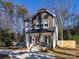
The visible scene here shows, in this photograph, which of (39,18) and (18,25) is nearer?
(39,18)

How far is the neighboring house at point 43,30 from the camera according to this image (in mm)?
31297

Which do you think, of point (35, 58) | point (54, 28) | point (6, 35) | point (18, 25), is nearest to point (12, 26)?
point (18, 25)

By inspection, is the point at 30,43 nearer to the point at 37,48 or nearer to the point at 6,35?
the point at 37,48

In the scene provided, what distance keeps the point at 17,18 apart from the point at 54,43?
50.3ft

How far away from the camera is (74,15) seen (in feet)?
169

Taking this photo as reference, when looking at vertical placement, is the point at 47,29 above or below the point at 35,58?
above

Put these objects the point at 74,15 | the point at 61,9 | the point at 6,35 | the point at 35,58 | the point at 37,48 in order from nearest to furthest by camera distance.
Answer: the point at 35,58 → the point at 37,48 → the point at 6,35 → the point at 61,9 → the point at 74,15

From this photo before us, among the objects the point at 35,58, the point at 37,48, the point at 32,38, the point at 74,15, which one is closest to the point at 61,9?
the point at 74,15

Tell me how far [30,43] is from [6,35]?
20.5 feet

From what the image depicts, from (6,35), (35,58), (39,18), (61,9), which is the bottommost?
(35,58)

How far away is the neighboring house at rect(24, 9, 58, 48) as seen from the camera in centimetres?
3130

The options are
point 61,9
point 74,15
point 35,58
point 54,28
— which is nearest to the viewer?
point 35,58

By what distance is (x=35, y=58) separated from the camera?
18859 mm

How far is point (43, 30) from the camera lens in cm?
3203
